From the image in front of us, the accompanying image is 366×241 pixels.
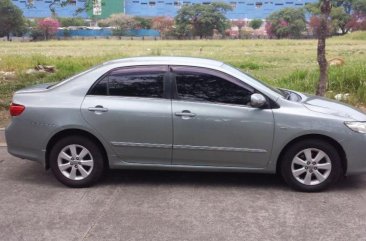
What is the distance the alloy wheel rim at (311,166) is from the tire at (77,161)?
2179 millimetres

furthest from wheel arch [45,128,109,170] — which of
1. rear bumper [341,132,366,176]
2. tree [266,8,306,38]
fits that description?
tree [266,8,306,38]

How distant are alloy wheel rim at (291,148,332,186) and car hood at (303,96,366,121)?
0.46 metres

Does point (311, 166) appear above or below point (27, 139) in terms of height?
below

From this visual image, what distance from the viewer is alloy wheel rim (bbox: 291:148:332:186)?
560 centimetres

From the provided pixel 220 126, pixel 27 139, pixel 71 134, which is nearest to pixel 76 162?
pixel 71 134

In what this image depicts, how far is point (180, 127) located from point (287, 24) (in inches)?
3335

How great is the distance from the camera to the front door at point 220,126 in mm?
5590

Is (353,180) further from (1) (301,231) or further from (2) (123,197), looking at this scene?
(2) (123,197)

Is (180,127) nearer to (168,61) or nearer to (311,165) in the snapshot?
(168,61)

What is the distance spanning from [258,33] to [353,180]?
98.5 metres

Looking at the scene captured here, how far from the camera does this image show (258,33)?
10212 centimetres

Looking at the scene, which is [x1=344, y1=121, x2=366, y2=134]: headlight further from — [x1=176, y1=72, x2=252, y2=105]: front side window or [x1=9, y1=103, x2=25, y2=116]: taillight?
[x1=9, y1=103, x2=25, y2=116]: taillight

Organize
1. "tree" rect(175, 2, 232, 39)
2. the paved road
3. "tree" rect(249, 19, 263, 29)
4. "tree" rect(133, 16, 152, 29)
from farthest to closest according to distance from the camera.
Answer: "tree" rect(249, 19, 263, 29), "tree" rect(133, 16, 152, 29), "tree" rect(175, 2, 232, 39), the paved road

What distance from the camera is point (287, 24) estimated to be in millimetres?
86875
